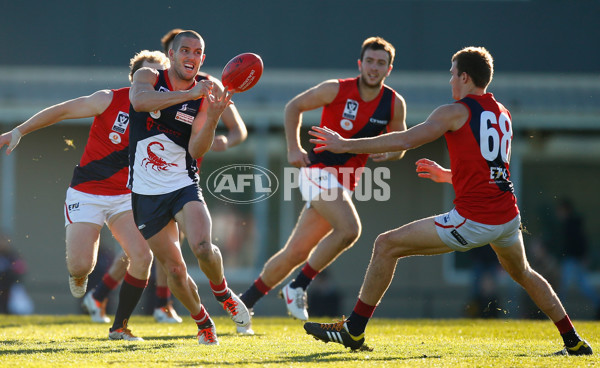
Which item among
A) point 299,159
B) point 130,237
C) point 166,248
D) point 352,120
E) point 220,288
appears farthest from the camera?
point 352,120

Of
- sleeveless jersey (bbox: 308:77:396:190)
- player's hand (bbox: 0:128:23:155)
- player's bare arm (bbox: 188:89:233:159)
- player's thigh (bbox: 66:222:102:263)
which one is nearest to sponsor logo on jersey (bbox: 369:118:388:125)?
sleeveless jersey (bbox: 308:77:396:190)

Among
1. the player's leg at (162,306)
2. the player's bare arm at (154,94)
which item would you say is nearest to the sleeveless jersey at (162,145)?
the player's bare arm at (154,94)

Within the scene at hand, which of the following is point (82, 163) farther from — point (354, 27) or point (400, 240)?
point (354, 27)

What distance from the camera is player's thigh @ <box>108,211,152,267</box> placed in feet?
21.5

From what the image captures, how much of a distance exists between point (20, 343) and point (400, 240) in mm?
3088

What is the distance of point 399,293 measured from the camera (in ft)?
45.2

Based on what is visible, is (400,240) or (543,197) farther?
(543,197)

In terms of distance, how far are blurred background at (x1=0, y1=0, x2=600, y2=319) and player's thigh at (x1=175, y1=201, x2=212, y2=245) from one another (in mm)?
7503

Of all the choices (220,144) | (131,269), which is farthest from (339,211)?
(131,269)

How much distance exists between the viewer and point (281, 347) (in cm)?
594

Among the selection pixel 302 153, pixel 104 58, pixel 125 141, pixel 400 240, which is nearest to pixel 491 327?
pixel 302 153

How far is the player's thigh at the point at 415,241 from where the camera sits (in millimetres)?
5348

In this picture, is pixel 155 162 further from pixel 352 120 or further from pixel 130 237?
pixel 352 120

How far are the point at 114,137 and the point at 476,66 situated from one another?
309 centimetres
